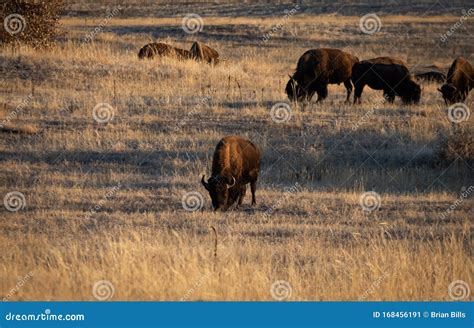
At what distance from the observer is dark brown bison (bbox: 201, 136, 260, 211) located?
48.4 feet

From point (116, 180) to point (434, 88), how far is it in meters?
15.7

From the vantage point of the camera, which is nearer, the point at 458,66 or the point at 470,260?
the point at 470,260

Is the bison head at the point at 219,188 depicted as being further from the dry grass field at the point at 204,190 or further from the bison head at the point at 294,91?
the bison head at the point at 294,91

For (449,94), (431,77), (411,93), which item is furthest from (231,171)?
(431,77)

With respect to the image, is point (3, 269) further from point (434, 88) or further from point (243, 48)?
point (243, 48)

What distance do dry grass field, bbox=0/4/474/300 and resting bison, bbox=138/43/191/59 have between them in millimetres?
1955

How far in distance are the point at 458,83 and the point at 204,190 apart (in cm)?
1270

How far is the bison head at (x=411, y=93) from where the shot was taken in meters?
25.6

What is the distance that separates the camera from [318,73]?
26.6 m

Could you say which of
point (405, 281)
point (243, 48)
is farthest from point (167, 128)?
point (243, 48)

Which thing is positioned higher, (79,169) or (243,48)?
(243,48)

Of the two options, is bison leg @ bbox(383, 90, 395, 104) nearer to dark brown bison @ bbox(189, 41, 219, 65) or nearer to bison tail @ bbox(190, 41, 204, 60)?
dark brown bison @ bbox(189, 41, 219, 65)

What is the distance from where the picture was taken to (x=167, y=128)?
70.2 feet

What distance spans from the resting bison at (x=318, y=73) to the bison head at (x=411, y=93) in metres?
1.69
